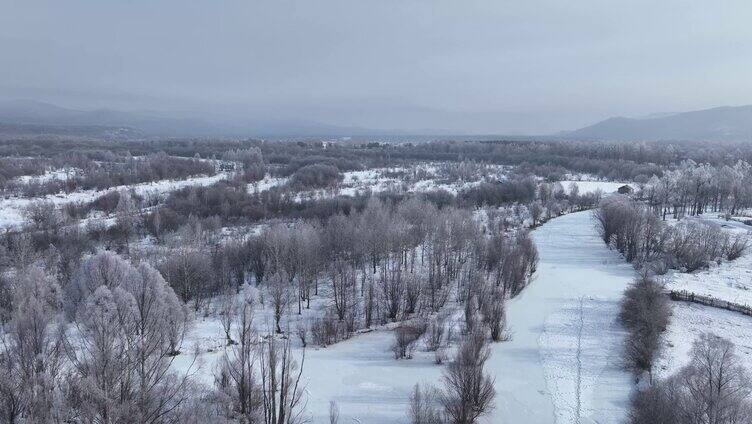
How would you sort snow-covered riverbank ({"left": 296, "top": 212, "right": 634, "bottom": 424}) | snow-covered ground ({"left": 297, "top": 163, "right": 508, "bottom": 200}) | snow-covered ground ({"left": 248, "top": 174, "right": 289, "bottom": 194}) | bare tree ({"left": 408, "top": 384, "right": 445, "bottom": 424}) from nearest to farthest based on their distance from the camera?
bare tree ({"left": 408, "top": 384, "right": 445, "bottom": 424}) → snow-covered riverbank ({"left": 296, "top": 212, "right": 634, "bottom": 424}) → snow-covered ground ({"left": 297, "top": 163, "right": 508, "bottom": 200}) → snow-covered ground ({"left": 248, "top": 174, "right": 289, "bottom": 194})

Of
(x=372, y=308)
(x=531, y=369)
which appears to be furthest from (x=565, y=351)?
(x=372, y=308)

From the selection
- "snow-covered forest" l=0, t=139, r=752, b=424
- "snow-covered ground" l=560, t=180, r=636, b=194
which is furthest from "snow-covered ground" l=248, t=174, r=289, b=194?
"snow-covered ground" l=560, t=180, r=636, b=194

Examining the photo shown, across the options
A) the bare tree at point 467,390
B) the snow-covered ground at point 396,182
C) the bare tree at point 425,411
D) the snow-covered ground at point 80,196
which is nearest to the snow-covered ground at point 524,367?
the bare tree at point 467,390

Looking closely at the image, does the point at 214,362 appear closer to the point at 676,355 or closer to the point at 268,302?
the point at 268,302

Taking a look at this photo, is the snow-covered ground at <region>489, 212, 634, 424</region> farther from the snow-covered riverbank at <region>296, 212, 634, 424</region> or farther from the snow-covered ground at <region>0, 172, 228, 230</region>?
the snow-covered ground at <region>0, 172, 228, 230</region>

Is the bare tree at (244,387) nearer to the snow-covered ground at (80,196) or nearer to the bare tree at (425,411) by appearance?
the bare tree at (425,411)
